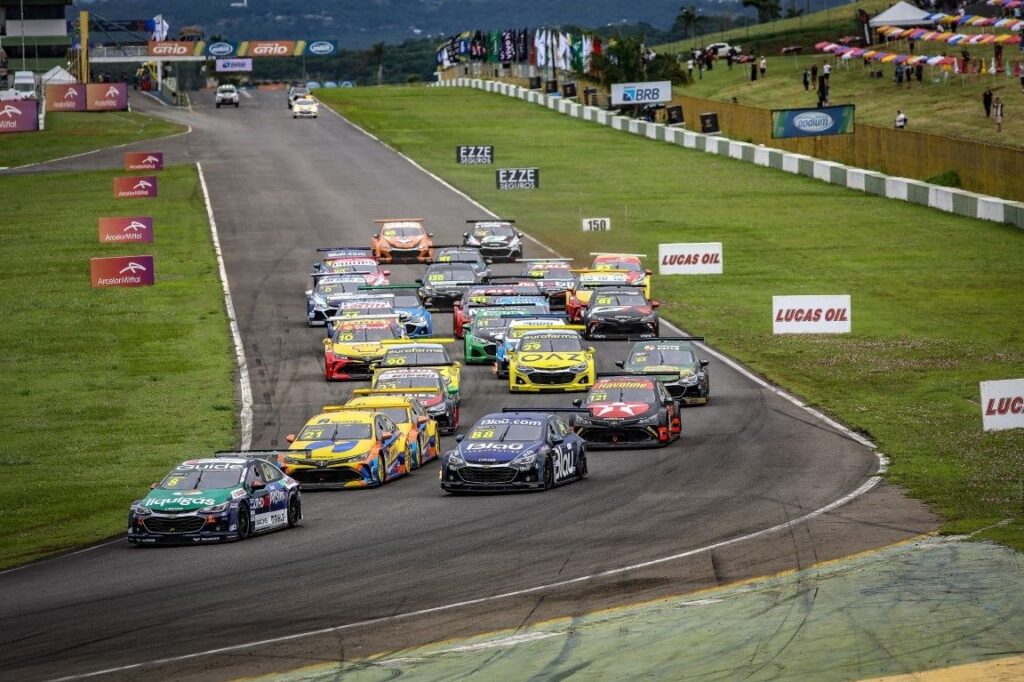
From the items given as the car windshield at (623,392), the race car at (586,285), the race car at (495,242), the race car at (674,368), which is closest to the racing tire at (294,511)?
the car windshield at (623,392)

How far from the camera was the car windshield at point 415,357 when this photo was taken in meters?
41.4

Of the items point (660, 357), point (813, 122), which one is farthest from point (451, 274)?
point (813, 122)

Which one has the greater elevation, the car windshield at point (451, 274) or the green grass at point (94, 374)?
the car windshield at point (451, 274)

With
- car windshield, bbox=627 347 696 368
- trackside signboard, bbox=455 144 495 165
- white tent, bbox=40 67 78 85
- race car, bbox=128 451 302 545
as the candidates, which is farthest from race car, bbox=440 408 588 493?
white tent, bbox=40 67 78 85

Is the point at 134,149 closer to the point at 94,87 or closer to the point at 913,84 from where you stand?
the point at 94,87

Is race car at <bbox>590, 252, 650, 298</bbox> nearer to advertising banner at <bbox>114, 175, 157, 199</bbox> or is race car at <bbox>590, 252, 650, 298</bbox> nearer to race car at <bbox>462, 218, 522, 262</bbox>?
race car at <bbox>462, 218, 522, 262</bbox>

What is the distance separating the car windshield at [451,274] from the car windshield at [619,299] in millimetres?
7170

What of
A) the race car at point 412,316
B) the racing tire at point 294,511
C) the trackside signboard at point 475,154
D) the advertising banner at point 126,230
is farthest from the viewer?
the trackside signboard at point 475,154

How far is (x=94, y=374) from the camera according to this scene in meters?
48.2

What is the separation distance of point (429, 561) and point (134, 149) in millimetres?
86182

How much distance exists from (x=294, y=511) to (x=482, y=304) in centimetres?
2275

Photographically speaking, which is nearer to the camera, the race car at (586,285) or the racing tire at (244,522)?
the racing tire at (244,522)

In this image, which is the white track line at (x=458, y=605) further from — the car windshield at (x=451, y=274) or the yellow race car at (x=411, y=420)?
the car windshield at (x=451, y=274)

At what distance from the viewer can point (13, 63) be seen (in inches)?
6900
